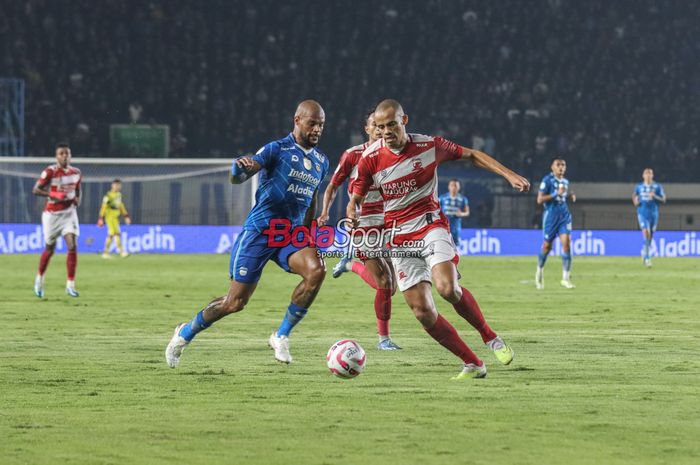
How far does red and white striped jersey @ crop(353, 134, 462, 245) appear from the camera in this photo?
28.5 feet

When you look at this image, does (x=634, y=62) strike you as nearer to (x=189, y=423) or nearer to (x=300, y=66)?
(x=300, y=66)

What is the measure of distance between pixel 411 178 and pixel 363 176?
433 mm

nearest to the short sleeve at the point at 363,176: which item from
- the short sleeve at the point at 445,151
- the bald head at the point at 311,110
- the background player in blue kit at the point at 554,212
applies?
the short sleeve at the point at 445,151

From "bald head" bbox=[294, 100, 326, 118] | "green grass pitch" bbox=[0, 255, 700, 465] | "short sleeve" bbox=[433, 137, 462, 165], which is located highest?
"bald head" bbox=[294, 100, 326, 118]

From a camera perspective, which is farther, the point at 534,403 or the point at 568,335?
the point at 568,335

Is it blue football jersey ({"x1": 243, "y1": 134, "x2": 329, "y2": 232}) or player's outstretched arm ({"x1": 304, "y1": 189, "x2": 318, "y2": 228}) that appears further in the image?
player's outstretched arm ({"x1": 304, "y1": 189, "x2": 318, "y2": 228})

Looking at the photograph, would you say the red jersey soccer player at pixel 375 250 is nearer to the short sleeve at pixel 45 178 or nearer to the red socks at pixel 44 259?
the short sleeve at pixel 45 178

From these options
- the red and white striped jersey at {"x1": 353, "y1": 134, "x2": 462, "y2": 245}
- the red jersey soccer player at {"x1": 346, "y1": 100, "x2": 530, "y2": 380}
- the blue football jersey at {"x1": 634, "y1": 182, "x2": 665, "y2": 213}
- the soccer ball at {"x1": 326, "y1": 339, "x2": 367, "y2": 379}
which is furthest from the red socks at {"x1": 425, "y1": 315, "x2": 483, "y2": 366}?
the blue football jersey at {"x1": 634, "y1": 182, "x2": 665, "y2": 213}

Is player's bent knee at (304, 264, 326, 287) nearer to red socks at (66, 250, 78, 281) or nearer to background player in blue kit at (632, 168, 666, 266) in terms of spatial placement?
red socks at (66, 250, 78, 281)

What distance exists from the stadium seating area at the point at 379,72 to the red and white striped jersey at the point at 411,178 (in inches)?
1092

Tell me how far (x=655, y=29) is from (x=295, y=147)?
3601 centimetres

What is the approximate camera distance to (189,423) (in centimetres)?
666

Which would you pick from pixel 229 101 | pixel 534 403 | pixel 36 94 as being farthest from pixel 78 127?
pixel 534 403

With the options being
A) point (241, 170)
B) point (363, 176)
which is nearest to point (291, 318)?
point (363, 176)
